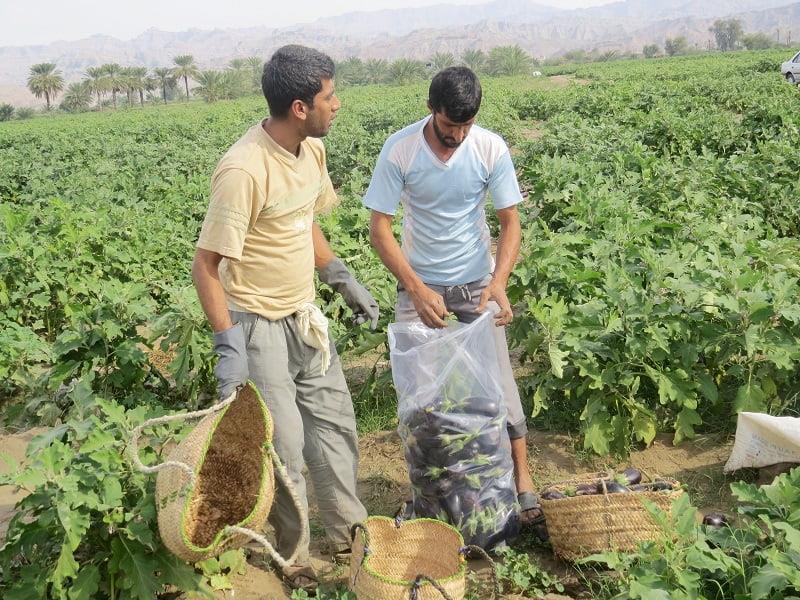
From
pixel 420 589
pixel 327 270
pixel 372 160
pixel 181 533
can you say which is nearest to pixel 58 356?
pixel 327 270

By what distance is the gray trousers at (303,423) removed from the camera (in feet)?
9.73

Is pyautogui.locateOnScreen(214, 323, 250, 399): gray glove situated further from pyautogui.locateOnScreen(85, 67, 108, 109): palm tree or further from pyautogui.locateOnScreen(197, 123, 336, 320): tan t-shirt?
pyautogui.locateOnScreen(85, 67, 108, 109): palm tree

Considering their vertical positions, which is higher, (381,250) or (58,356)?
(381,250)

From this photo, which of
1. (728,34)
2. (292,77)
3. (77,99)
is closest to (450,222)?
(292,77)

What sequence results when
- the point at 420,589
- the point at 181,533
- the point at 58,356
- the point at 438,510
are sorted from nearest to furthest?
1. the point at 181,533
2. the point at 420,589
3. the point at 438,510
4. the point at 58,356

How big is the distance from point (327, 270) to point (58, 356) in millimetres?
1904

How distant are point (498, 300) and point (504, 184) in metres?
0.49

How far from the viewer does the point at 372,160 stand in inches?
591

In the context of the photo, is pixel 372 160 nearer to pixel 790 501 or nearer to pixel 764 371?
pixel 764 371

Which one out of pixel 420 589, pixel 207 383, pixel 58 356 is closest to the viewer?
pixel 420 589

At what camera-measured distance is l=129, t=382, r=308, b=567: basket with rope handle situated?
7.96 ft

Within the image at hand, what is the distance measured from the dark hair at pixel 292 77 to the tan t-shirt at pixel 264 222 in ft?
0.48

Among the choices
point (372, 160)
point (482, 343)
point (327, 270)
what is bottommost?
point (372, 160)

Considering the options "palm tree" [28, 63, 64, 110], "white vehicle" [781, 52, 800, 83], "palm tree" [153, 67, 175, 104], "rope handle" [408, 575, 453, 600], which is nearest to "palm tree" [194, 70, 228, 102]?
"palm tree" [153, 67, 175, 104]
